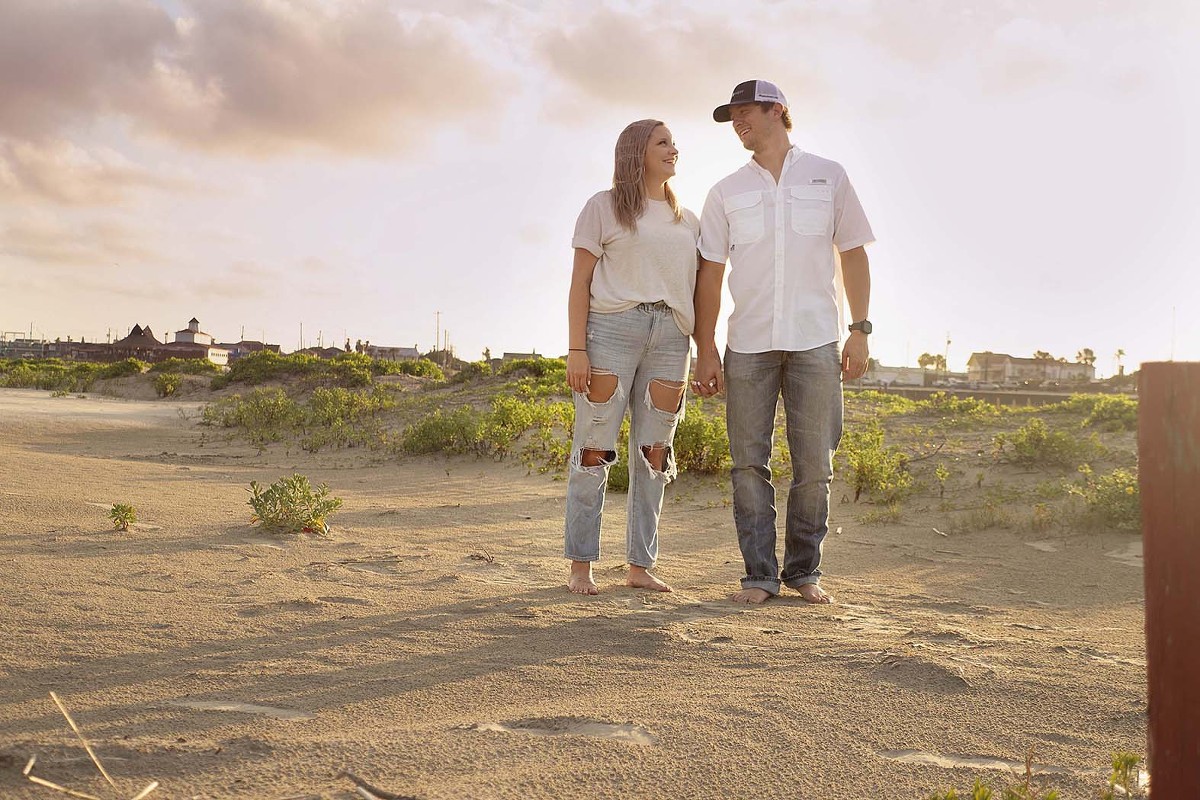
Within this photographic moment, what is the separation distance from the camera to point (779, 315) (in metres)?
3.94

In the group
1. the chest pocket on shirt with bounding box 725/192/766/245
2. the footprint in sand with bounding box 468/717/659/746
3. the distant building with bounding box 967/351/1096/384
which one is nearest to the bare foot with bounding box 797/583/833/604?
the chest pocket on shirt with bounding box 725/192/766/245

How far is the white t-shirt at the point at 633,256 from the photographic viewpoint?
3953mm

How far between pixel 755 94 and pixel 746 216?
0.51 metres

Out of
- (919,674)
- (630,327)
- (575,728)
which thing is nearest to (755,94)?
(630,327)

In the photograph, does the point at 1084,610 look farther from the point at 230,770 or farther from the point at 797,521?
the point at 230,770

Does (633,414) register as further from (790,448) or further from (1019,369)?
(1019,369)

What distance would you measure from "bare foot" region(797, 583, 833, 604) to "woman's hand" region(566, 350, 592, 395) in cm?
127

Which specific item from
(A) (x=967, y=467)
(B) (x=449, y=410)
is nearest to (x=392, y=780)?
(A) (x=967, y=467)

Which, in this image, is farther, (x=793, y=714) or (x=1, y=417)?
(x=1, y=417)

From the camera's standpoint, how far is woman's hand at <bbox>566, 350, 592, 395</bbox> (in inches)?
156

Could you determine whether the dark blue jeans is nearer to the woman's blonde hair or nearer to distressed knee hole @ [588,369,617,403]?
distressed knee hole @ [588,369,617,403]

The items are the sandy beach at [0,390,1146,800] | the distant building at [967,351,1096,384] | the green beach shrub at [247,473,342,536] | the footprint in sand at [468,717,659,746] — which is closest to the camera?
the sandy beach at [0,390,1146,800]

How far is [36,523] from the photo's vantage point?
4.75m

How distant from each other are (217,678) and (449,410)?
11.7 meters
